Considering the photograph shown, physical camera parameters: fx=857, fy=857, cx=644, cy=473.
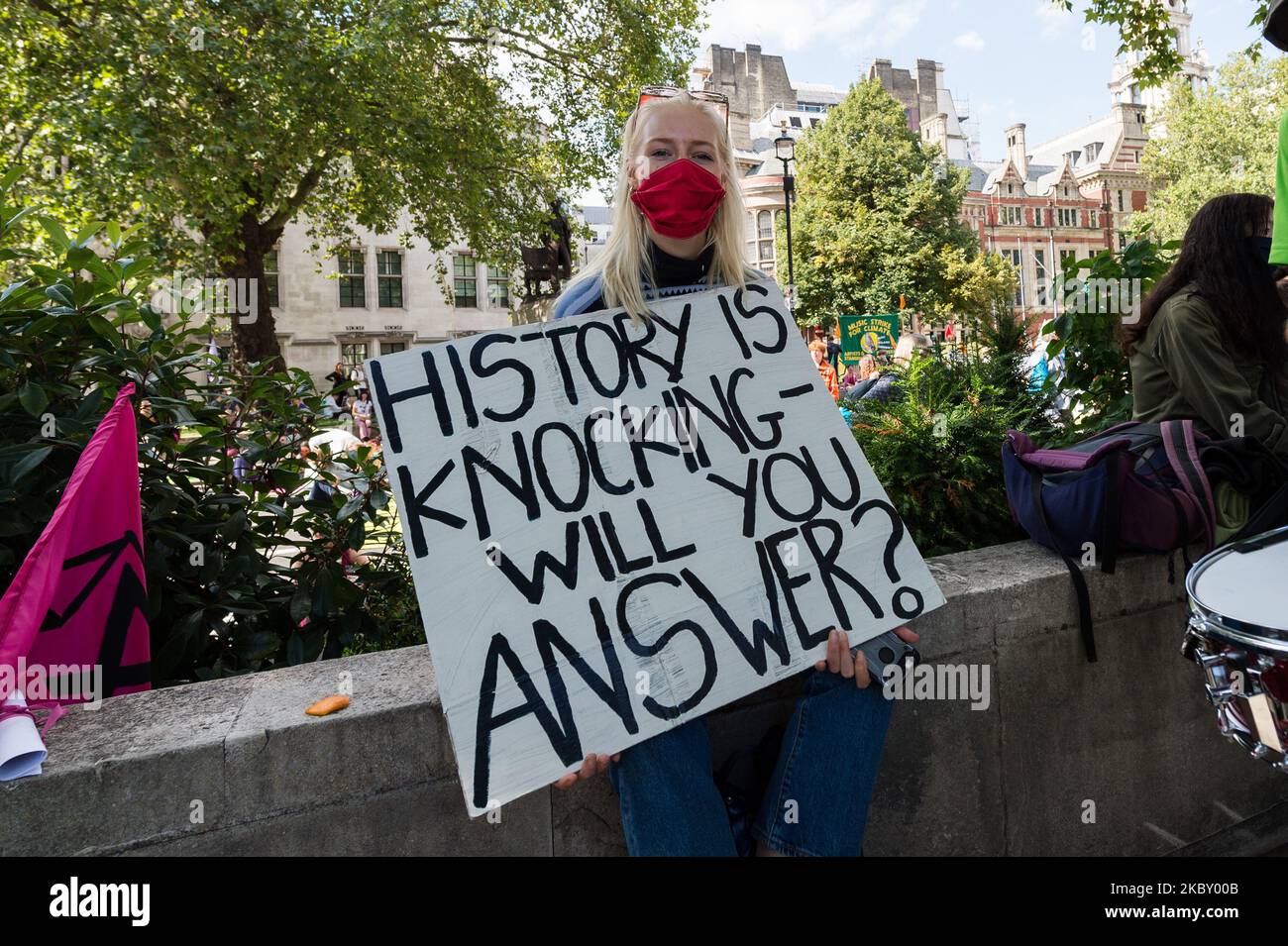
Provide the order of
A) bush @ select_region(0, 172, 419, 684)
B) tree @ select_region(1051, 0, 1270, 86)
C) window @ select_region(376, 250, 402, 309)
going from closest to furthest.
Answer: bush @ select_region(0, 172, 419, 684) < tree @ select_region(1051, 0, 1270, 86) < window @ select_region(376, 250, 402, 309)

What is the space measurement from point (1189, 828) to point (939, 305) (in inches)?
1432

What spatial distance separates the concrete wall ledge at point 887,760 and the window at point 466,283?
41.1 meters

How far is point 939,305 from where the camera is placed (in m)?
36.4

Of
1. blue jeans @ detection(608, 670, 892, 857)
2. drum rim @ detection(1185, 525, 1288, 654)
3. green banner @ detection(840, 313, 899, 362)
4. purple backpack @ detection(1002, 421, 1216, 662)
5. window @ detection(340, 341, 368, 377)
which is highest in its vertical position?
window @ detection(340, 341, 368, 377)

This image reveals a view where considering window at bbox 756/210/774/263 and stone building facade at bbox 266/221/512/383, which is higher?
window at bbox 756/210/774/263

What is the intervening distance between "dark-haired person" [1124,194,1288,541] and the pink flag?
3.04 metres

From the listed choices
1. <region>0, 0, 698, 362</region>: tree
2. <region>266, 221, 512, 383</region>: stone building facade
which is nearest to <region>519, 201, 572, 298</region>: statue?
<region>0, 0, 698, 362</region>: tree

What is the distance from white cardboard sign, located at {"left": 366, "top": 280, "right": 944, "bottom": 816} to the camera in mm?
1672

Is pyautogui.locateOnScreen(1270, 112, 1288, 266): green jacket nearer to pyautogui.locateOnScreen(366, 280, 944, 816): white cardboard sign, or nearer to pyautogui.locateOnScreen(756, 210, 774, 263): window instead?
pyautogui.locateOnScreen(366, 280, 944, 816): white cardboard sign

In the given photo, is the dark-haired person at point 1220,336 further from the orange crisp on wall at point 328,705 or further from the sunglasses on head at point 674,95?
the orange crisp on wall at point 328,705

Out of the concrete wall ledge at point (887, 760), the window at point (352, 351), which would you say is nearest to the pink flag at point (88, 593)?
the concrete wall ledge at point (887, 760)

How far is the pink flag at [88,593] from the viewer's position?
1686 millimetres
